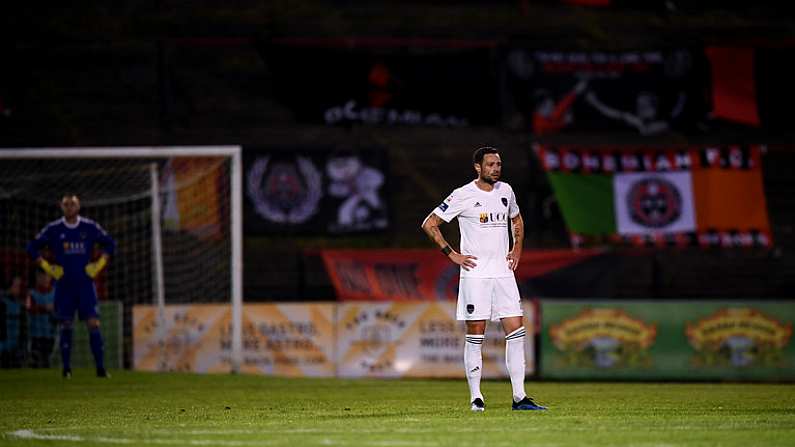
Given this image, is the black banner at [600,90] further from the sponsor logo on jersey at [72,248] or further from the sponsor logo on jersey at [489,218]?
the sponsor logo on jersey at [489,218]

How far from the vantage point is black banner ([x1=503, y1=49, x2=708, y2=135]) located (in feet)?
86.3

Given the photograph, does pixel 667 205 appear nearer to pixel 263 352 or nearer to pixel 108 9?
pixel 263 352

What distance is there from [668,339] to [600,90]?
5.76 meters

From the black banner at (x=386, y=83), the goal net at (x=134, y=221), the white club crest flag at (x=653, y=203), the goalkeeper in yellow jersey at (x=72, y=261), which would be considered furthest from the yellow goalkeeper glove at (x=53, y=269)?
the white club crest flag at (x=653, y=203)

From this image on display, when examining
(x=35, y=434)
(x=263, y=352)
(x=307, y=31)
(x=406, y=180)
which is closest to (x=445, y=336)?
(x=263, y=352)

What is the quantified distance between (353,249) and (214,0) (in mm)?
5414

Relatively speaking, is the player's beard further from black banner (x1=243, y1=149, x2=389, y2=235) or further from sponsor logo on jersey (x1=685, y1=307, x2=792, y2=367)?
black banner (x1=243, y1=149, x2=389, y2=235)

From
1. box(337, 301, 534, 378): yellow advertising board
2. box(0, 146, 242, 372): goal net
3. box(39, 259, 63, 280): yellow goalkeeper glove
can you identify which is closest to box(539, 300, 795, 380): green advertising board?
box(337, 301, 534, 378): yellow advertising board

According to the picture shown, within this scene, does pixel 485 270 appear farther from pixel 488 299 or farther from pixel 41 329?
pixel 41 329

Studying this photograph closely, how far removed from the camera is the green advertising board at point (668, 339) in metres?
22.5

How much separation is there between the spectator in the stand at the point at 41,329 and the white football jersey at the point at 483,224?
38.5ft

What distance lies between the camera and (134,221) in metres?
24.5

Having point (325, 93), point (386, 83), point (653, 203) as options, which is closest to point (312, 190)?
point (325, 93)

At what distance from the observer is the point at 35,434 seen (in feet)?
30.6
